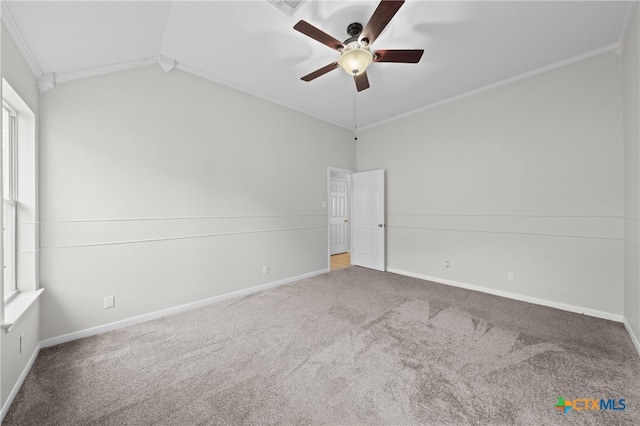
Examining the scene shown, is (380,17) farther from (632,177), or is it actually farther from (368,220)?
(368,220)

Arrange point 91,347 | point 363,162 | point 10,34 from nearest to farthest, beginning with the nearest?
point 10,34, point 91,347, point 363,162

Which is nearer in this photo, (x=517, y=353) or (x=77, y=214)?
(x=517, y=353)

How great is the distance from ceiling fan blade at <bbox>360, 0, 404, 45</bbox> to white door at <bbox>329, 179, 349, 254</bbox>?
4679mm

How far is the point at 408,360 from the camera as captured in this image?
2000 millimetres

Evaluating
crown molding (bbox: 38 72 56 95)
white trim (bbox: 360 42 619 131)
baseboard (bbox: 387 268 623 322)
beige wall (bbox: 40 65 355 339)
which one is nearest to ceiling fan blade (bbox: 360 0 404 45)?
beige wall (bbox: 40 65 355 339)

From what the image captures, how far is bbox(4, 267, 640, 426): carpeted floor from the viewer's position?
59.1 inches

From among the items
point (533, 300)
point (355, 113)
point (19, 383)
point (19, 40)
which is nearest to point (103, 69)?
point (19, 40)

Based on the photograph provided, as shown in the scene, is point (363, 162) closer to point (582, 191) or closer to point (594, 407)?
point (582, 191)

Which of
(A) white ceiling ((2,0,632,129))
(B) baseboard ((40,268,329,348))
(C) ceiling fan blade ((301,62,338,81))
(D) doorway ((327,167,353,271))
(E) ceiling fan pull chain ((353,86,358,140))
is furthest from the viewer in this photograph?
(D) doorway ((327,167,353,271))

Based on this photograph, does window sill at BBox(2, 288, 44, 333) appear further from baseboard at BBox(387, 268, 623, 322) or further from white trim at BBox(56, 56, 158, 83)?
baseboard at BBox(387, 268, 623, 322)

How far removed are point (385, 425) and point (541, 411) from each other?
3.22 feet

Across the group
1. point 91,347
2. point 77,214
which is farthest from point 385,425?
point 77,214

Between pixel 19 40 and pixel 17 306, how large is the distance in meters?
1.95

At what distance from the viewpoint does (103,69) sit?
96.3 inches
